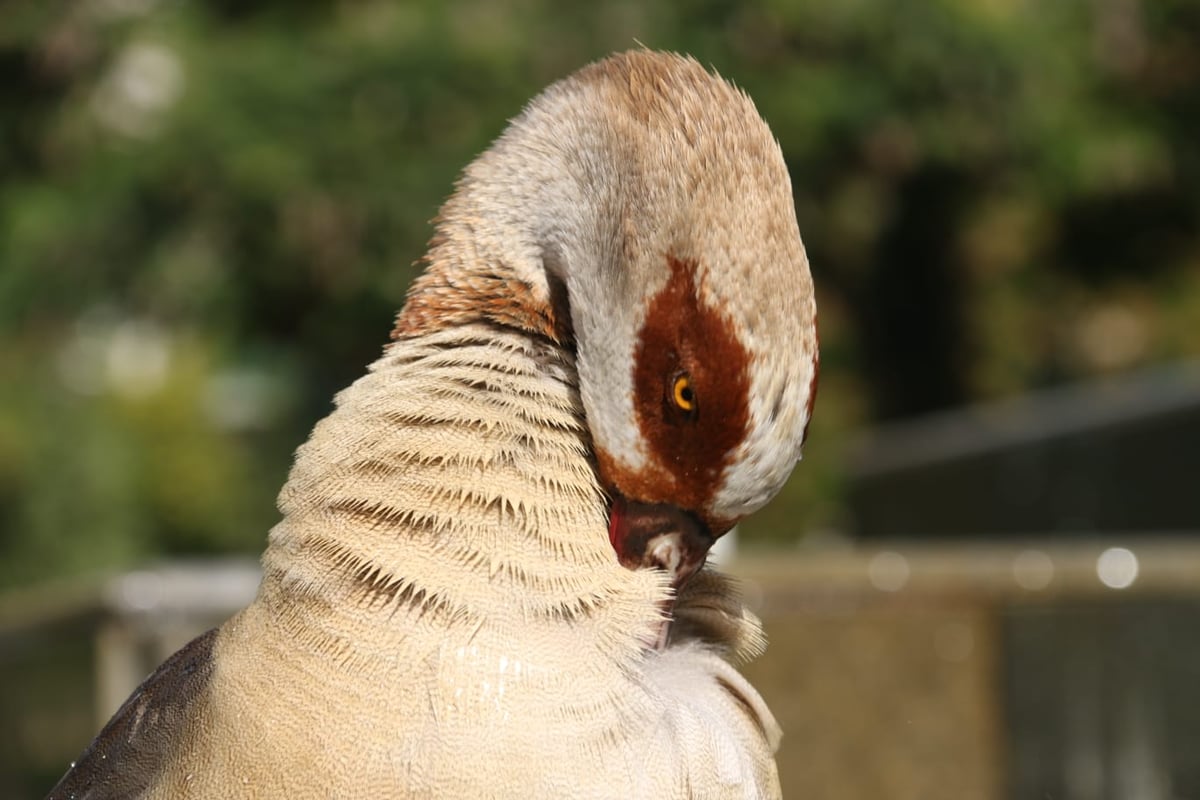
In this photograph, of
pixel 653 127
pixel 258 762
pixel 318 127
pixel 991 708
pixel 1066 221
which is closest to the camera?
pixel 258 762

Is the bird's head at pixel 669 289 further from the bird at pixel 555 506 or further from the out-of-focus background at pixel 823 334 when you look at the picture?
the out-of-focus background at pixel 823 334

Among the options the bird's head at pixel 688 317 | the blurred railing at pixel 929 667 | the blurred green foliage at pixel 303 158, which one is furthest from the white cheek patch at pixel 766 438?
the blurred green foliage at pixel 303 158

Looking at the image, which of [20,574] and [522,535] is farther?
[20,574]

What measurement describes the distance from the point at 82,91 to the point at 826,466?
19.5 feet

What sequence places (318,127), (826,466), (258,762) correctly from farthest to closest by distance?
(826,466) → (318,127) → (258,762)

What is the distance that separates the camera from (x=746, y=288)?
92.4 inches

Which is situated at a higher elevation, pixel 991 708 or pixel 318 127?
pixel 318 127

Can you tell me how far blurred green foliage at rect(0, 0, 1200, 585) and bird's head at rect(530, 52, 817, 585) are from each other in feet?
18.7

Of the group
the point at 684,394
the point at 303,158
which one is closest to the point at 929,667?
the point at 684,394

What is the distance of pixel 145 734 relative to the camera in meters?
2.65

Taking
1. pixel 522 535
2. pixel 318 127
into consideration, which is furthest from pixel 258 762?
pixel 318 127

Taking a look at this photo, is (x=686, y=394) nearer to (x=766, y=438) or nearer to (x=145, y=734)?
Answer: (x=766, y=438)

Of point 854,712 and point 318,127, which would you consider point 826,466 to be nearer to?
point 318,127

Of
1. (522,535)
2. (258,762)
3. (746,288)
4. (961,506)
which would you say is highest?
(746,288)
